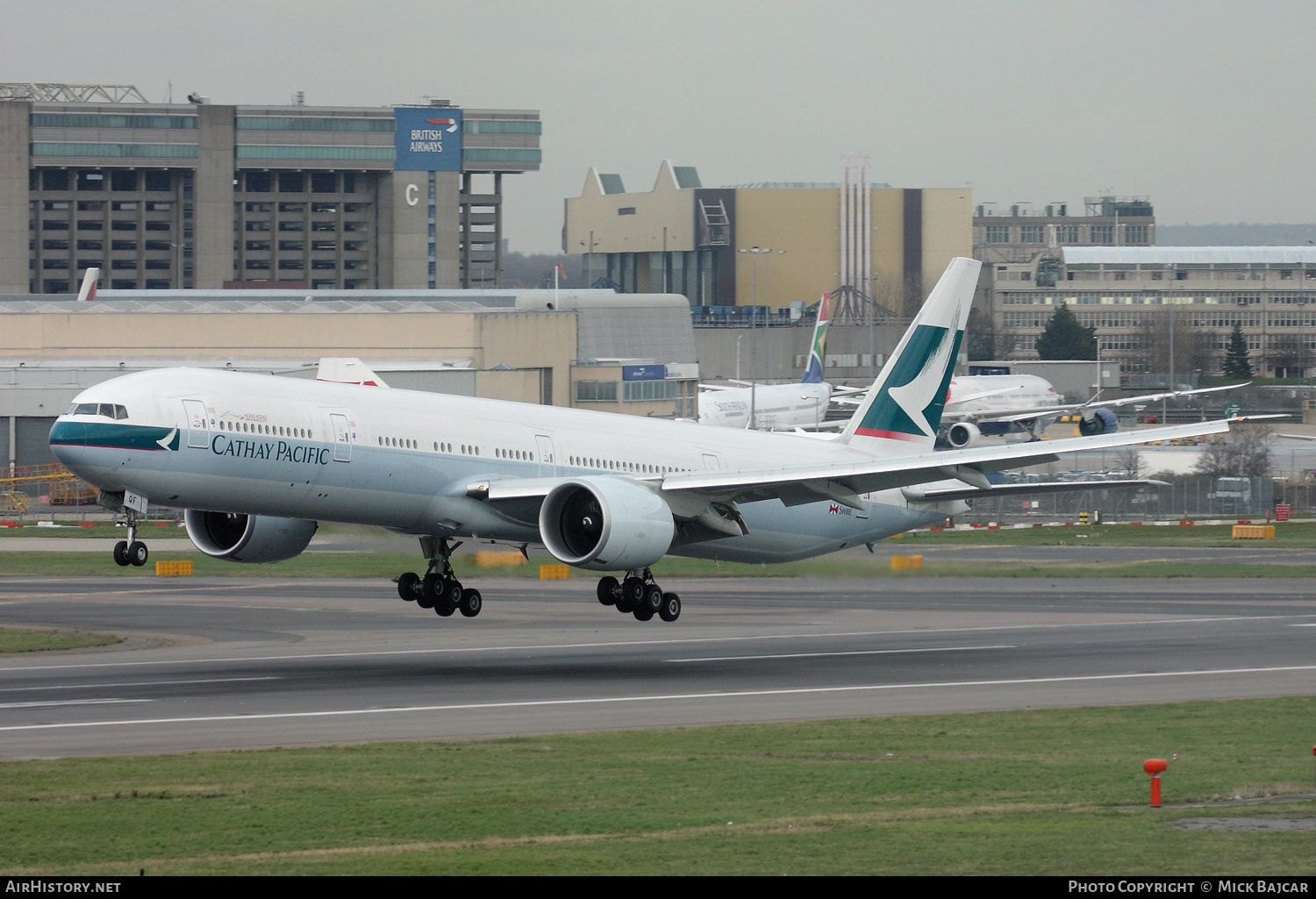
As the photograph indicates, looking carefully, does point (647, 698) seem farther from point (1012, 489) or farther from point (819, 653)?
point (1012, 489)

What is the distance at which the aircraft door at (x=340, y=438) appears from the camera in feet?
133

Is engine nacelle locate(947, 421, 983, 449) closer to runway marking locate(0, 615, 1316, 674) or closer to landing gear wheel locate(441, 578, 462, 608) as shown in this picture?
runway marking locate(0, 615, 1316, 674)

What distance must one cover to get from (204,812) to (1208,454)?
366 ft

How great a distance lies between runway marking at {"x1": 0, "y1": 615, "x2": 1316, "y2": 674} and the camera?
152ft

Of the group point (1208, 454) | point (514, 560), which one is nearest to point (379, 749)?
point (514, 560)

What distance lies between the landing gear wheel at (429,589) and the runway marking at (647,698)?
8.19m

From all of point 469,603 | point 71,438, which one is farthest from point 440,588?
point 71,438

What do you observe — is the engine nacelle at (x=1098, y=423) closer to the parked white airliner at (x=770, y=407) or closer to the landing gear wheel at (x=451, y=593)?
the parked white airliner at (x=770, y=407)

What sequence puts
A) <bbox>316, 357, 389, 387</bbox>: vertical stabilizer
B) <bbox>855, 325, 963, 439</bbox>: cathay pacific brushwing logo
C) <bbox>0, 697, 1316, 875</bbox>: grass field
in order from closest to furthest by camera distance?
<bbox>0, 697, 1316, 875</bbox>: grass field, <bbox>316, 357, 389, 387</bbox>: vertical stabilizer, <bbox>855, 325, 963, 439</bbox>: cathay pacific brushwing logo

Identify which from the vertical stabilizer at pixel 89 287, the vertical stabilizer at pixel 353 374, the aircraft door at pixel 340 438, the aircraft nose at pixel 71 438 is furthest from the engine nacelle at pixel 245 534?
the vertical stabilizer at pixel 89 287

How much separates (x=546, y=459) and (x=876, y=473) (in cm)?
917

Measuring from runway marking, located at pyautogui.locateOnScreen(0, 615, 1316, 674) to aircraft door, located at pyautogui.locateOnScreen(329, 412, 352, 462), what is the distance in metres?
9.08

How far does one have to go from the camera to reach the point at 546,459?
150 ft

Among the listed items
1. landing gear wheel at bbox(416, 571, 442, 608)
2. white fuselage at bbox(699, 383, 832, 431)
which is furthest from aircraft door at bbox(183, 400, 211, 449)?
white fuselage at bbox(699, 383, 832, 431)
